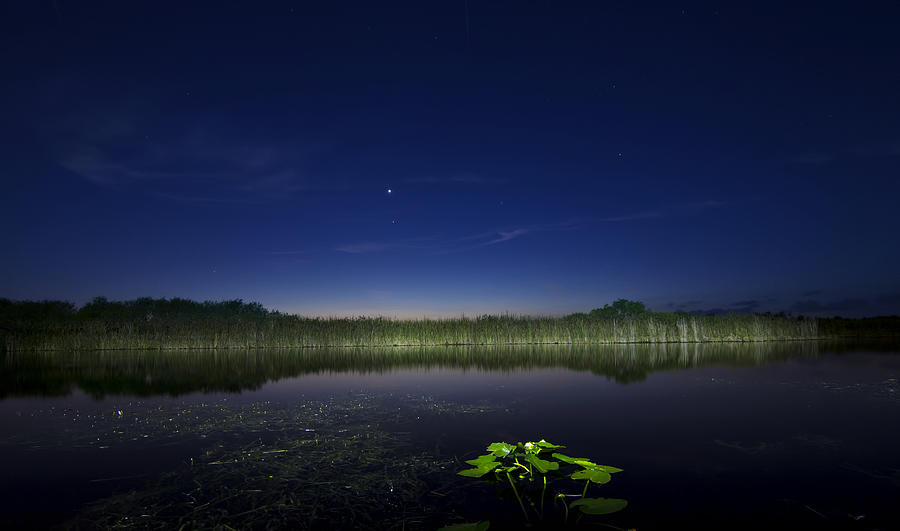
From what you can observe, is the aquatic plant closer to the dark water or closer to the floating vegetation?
the dark water

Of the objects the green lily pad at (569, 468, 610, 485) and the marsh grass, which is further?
the marsh grass

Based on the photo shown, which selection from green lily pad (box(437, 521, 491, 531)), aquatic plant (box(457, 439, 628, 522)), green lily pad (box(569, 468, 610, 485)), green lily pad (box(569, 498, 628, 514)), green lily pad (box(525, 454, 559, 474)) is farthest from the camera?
green lily pad (box(525, 454, 559, 474))

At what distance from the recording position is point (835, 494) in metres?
3.59

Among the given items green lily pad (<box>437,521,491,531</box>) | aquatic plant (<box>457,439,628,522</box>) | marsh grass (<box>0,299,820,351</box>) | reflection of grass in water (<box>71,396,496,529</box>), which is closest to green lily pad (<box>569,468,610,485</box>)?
aquatic plant (<box>457,439,628,522</box>)

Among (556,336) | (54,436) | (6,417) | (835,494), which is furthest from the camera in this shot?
(556,336)

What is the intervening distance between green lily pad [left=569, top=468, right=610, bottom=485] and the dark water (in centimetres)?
14

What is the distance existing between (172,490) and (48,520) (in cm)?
76

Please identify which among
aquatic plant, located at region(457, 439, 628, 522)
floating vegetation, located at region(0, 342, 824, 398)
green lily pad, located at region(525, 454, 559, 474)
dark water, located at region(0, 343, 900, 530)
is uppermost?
green lily pad, located at region(525, 454, 559, 474)

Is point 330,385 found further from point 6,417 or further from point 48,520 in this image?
point 48,520

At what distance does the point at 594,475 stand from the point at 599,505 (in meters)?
0.43

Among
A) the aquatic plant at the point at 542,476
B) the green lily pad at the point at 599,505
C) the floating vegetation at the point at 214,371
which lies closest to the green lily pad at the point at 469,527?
the aquatic plant at the point at 542,476

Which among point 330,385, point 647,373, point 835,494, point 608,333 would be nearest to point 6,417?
point 330,385

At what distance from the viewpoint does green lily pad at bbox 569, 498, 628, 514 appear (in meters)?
3.15

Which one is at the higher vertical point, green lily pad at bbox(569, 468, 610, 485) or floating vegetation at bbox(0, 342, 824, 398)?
green lily pad at bbox(569, 468, 610, 485)
